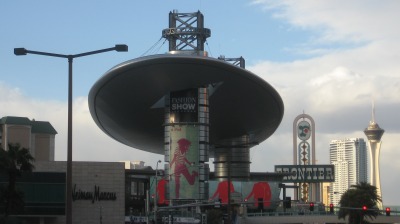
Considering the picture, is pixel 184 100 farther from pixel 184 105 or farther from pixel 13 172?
pixel 13 172

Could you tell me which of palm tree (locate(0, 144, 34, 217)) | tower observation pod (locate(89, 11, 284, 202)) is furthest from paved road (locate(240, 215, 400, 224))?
palm tree (locate(0, 144, 34, 217))

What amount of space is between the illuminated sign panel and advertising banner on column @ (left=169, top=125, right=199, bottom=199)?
58.8m

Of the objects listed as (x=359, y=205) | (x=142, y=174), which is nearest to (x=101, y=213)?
(x=359, y=205)

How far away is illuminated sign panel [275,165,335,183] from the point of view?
588ft

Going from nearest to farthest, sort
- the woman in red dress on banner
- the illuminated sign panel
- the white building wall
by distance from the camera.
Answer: the white building wall → the woman in red dress on banner → the illuminated sign panel

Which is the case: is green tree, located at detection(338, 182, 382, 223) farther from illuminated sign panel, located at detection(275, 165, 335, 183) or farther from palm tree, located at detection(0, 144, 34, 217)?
illuminated sign panel, located at detection(275, 165, 335, 183)

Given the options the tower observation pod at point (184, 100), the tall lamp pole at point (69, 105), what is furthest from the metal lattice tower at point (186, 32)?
the tall lamp pole at point (69, 105)

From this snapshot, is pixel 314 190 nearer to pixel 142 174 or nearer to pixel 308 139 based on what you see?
pixel 308 139

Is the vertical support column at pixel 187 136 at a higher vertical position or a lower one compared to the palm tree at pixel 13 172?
higher

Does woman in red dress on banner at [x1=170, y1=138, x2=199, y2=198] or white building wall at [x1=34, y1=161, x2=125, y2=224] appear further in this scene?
woman in red dress on banner at [x1=170, y1=138, x2=199, y2=198]

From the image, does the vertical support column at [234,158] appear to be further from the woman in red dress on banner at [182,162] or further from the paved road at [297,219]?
the woman in red dress on banner at [182,162]

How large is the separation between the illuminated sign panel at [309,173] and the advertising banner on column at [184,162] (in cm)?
5882

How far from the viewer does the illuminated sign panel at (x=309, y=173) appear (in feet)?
588

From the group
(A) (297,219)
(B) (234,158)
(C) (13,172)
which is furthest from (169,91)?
(B) (234,158)
